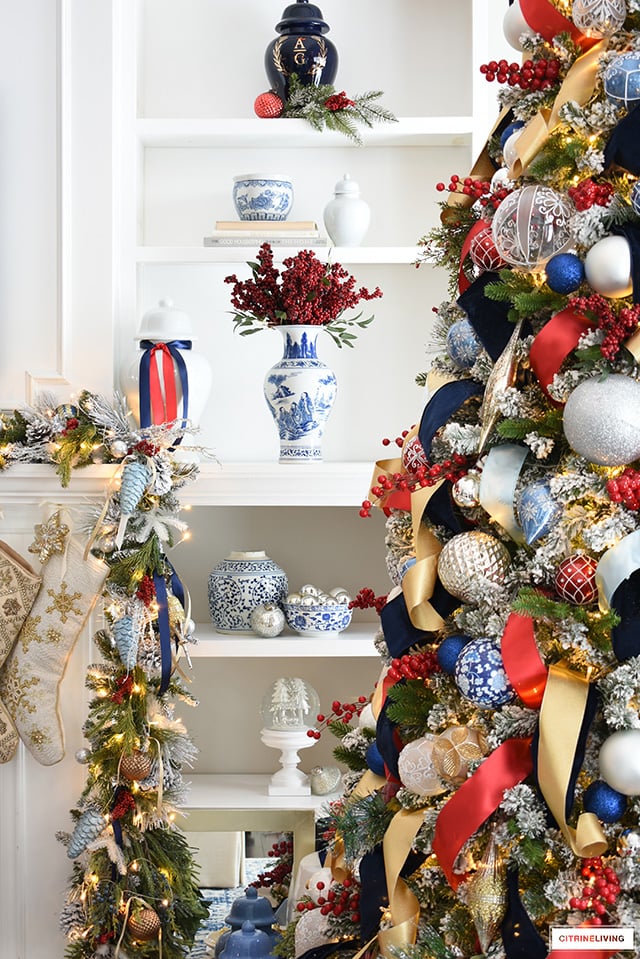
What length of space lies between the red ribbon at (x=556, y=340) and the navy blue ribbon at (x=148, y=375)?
4.18 feet

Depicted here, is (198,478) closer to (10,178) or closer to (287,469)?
(287,469)

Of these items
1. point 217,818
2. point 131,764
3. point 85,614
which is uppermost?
point 85,614

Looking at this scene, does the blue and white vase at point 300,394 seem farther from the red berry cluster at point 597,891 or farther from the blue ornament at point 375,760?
the red berry cluster at point 597,891

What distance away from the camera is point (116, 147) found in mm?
2402

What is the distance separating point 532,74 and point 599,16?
0.11m

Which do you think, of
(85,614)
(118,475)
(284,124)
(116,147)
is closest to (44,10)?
(116,147)

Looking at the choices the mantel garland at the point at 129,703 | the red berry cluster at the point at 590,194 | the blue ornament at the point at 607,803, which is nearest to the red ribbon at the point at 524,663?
the blue ornament at the point at 607,803

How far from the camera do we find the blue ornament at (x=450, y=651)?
46.2 inches

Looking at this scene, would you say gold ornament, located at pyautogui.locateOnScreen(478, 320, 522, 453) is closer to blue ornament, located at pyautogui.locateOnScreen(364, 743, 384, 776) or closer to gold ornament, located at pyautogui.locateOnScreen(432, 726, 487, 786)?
gold ornament, located at pyautogui.locateOnScreen(432, 726, 487, 786)

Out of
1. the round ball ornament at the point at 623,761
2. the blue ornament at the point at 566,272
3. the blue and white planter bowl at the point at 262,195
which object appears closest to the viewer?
the round ball ornament at the point at 623,761

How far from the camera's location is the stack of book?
247cm

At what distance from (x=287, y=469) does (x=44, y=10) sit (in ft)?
3.91

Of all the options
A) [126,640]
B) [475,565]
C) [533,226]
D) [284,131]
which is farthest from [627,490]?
[284,131]

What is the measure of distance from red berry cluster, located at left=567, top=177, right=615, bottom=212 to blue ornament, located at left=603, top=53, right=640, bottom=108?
0.09 m
